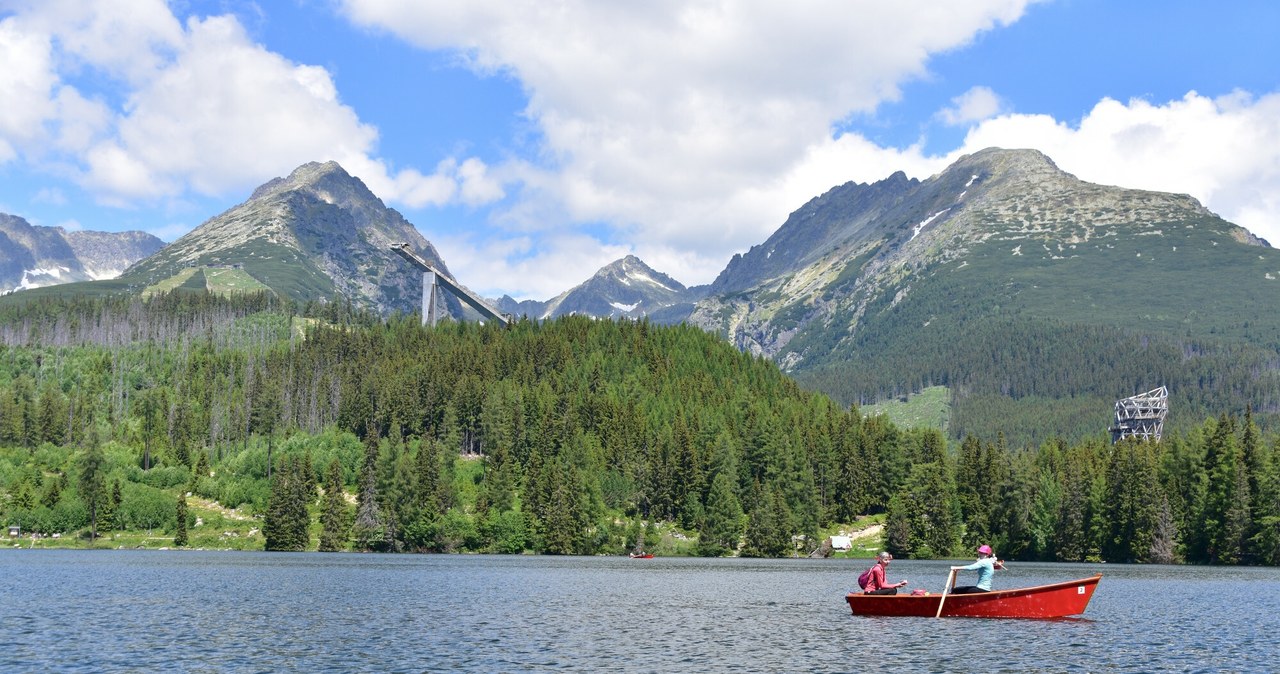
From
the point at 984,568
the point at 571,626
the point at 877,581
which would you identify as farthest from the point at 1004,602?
the point at 571,626

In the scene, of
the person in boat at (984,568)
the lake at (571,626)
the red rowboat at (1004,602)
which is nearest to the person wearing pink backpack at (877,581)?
the red rowboat at (1004,602)

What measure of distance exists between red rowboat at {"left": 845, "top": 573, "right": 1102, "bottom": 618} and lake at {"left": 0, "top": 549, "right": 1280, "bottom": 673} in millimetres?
873

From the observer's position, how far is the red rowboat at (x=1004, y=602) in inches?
3150

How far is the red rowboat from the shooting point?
80.0m

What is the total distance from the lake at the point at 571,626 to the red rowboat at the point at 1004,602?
873mm

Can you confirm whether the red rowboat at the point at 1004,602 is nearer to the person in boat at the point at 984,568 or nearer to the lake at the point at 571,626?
the lake at the point at 571,626

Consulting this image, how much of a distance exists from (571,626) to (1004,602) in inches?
1184

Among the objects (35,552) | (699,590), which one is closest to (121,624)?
(699,590)

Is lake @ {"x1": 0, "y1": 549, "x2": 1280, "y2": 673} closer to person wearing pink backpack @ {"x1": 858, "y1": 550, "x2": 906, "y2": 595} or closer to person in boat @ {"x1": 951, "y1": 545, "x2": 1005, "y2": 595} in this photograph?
person wearing pink backpack @ {"x1": 858, "y1": 550, "x2": 906, "y2": 595}

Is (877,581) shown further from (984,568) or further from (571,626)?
(571,626)

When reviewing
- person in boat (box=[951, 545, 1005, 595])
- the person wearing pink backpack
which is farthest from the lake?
person in boat (box=[951, 545, 1005, 595])

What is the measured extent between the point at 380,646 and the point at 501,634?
847cm

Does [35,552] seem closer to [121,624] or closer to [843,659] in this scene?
[121,624]

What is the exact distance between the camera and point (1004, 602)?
80.5 m
